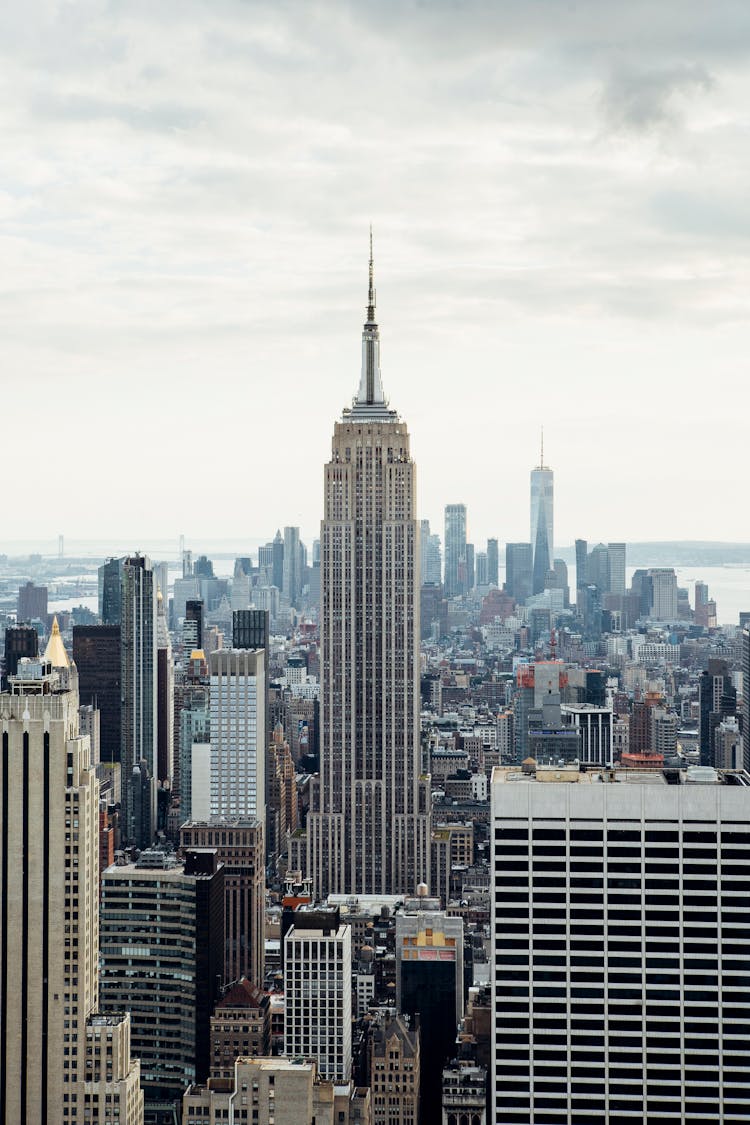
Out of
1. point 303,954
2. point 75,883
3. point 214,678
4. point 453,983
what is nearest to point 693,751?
point 214,678

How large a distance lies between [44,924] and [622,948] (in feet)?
22.6

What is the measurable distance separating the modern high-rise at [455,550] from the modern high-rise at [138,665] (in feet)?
31.6

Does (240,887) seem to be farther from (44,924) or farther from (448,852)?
(44,924)

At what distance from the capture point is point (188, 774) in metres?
48.8

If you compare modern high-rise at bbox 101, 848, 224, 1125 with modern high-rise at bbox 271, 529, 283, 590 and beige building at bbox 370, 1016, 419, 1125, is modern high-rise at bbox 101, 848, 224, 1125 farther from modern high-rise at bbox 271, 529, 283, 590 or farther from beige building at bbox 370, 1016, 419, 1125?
modern high-rise at bbox 271, 529, 283, 590

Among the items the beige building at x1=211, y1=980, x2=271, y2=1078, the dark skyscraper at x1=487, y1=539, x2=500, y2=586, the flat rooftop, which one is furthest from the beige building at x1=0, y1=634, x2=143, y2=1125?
the dark skyscraper at x1=487, y1=539, x2=500, y2=586

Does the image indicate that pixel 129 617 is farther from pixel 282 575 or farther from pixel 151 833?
pixel 151 833

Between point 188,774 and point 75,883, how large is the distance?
2894 centimetres

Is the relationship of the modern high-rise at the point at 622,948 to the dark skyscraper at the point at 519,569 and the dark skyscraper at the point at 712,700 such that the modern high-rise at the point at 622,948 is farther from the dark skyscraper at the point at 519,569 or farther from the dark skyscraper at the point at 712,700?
the dark skyscraper at the point at 519,569

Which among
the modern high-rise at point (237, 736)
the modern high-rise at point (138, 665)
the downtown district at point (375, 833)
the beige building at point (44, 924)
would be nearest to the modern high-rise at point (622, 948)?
the downtown district at point (375, 833)

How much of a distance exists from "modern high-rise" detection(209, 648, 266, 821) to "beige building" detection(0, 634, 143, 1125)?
82.4 ft

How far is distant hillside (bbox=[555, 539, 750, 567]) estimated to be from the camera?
33281 millimetres

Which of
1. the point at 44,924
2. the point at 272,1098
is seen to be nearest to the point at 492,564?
the point at 272,1098

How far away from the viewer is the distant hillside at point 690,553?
109ft
